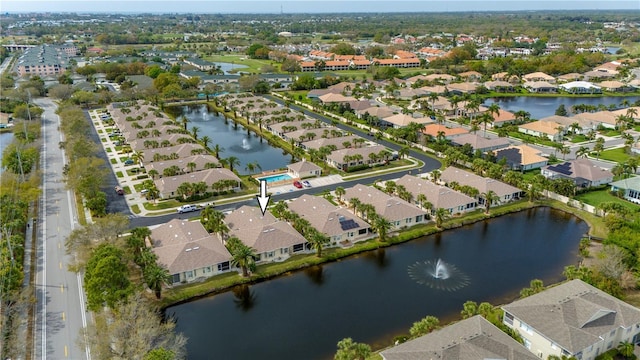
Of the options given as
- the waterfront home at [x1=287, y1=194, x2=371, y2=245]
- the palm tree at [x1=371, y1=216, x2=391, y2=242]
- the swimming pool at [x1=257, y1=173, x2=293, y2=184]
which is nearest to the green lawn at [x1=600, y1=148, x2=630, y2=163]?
the palm tree at [x1=371, y1=216, x2=391, y2=242]

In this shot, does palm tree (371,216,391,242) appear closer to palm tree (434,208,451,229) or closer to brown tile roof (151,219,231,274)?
palm tree (434,208,451,229)

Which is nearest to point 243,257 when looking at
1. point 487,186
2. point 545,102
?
point 487,186

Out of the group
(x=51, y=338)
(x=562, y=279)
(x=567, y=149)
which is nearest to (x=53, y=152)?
(x=51, y=338)

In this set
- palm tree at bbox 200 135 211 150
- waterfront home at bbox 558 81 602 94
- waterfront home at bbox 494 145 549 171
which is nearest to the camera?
waterfront home at bbox 494 145 549 171

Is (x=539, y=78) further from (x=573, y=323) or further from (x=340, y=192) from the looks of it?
(x=573, y=323)

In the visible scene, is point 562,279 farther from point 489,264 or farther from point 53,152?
point 53,152

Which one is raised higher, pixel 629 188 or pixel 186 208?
pixel 629 188

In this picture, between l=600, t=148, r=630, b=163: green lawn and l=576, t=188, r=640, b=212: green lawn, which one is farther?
l=600, t=148, r=630, b=163: green lawn
